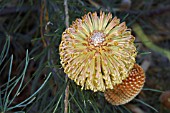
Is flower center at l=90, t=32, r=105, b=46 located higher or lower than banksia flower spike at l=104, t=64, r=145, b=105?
higher

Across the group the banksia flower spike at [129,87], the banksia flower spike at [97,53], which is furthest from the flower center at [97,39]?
the banksia flower spike at [129,87]

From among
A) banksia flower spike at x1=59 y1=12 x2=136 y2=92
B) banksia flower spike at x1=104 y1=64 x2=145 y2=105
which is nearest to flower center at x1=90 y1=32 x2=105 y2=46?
banksia flower spike at x1=59 y1=12 x2=136 y2=92

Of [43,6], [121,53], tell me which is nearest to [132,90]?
[121,53]

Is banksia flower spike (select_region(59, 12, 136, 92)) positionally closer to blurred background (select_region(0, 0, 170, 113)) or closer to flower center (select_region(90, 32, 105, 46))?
flower center (select_region(90, 32, 105, 46))

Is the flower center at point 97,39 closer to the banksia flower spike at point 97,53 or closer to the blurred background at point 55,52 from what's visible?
the banksia flower spike at point 97,53

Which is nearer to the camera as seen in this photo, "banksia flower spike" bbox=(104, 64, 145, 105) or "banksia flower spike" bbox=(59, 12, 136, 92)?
"banksia flower spike" bbox=(59, 12, 136, 92)

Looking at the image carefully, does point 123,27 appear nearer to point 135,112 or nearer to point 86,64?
point 86,64
